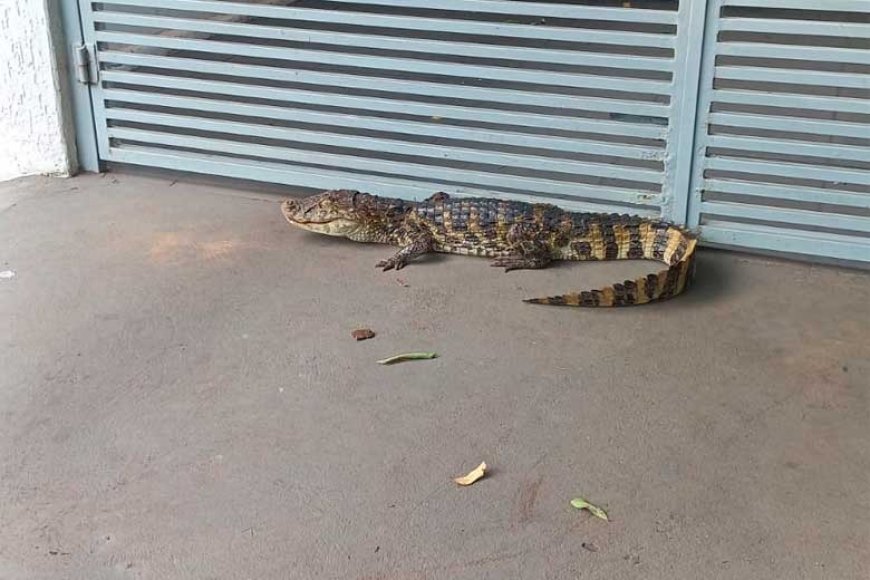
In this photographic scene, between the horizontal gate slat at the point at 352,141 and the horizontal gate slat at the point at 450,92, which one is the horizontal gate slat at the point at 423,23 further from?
the horizontal gate slat at the point at 352,141

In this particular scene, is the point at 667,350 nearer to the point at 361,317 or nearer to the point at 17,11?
the point at 361,317

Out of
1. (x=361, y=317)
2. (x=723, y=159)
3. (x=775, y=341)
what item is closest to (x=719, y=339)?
(x=775, y=341)

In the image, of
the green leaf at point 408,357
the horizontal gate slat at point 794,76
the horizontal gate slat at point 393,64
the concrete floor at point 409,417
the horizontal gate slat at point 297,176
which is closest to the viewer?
the concrete floor at point 409,417

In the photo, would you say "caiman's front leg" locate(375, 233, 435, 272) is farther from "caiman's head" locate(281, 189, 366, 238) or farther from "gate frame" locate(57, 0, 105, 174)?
"gate frame" locate(57, 0, 105, 174)

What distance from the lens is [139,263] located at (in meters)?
4.65

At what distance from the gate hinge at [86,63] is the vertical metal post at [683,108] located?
2791mm

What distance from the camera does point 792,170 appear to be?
14.6 feet

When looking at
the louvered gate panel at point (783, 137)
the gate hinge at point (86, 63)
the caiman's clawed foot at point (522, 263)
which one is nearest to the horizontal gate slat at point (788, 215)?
the louvered gate panel at point (783, 137)

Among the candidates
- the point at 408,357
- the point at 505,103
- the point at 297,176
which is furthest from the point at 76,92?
the point at 408,357

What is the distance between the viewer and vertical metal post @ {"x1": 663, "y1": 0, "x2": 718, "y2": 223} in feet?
14.4

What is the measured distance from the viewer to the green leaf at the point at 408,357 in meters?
3.87

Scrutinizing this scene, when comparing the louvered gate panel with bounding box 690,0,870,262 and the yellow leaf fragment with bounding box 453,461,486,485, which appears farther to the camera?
the louvered gate panel with bounding box 690,0,870,262

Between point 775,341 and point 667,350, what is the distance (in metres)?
0.40

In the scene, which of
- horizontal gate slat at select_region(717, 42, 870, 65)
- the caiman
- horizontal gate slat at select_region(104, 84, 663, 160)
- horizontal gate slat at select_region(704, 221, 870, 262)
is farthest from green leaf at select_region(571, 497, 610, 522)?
horizontal gate slat at select_region(717, 42, 870, 65)
